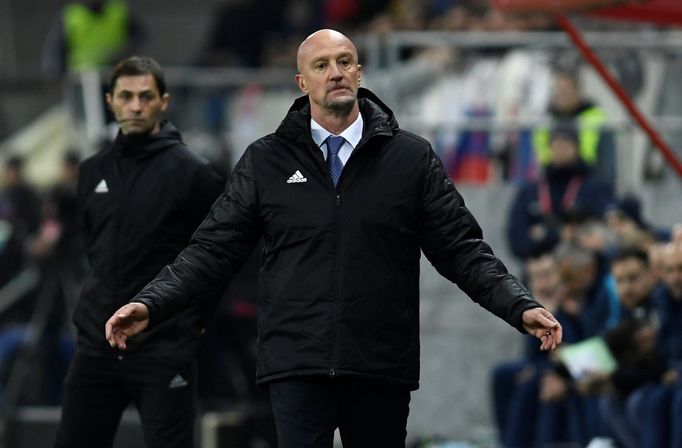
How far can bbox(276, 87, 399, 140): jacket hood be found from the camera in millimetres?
7266

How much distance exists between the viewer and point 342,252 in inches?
279

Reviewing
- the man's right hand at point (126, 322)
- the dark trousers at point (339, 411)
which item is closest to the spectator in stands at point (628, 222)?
the dark trousers at point (339, 411)

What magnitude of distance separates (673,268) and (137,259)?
11.4 ft

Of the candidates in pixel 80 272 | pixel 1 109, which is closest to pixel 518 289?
pixel 80 272

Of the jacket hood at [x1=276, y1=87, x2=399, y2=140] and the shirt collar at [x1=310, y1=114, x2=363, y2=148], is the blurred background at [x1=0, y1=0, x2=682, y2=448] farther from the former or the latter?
the shirt collar at [x1=310, y1=114, x2=363, y2=148]

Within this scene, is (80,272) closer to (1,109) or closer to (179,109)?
(179,109)

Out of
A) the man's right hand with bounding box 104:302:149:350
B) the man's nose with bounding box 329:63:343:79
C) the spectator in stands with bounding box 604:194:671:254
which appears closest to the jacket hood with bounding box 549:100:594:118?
the spectator in stands with bounding box 604:194:671:254

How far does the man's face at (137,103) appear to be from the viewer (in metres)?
8.58

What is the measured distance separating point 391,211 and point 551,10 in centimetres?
362

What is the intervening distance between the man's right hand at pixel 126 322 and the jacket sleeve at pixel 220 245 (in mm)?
173

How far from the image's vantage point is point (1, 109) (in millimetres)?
19641

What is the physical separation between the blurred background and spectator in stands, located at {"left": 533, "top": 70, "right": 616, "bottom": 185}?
0.01 metres

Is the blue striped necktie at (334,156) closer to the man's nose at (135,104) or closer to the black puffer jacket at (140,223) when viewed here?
the black puffer jacket at (140,223)

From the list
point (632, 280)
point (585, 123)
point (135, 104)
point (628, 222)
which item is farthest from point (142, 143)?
point (585, 123)
